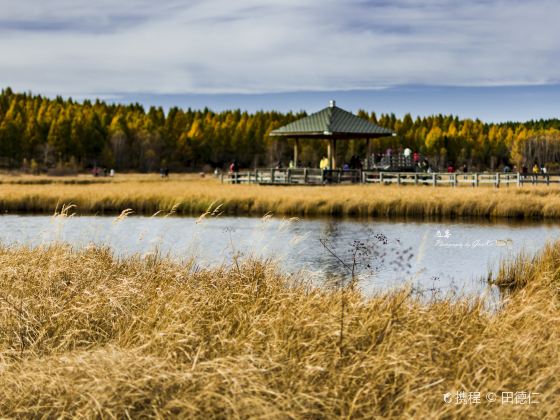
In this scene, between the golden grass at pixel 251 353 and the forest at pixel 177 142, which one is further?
the forest at pixel 177 142

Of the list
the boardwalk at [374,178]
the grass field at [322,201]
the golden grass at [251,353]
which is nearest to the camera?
the golden grass at [251,353]

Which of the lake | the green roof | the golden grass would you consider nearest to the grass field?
the lake

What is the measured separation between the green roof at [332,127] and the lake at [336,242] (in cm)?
1564

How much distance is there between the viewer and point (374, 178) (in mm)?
44281

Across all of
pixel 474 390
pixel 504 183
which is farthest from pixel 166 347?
pixel 504 183

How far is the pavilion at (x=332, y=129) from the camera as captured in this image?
44.0 meters

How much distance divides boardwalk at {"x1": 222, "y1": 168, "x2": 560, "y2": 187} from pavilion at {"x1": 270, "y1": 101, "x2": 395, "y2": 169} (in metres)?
1.56

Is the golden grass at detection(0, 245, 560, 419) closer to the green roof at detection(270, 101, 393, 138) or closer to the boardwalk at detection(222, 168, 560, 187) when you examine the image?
the boardwalk at detection(222, 168, 560, 187)

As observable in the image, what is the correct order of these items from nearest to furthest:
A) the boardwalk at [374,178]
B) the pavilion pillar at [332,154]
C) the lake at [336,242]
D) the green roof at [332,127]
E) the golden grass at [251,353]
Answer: the golden grass at [251,353] < the lake at [336,242] < the boardwalk at [374,178] < the green roof at [332,127] < the pavilion pillar at [332,154]

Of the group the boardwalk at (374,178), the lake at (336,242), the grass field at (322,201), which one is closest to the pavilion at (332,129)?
the boardwalk at (374,178)

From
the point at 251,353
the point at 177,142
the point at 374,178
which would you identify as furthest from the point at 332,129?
the point at 177,142

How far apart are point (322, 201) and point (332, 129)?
13.2 m

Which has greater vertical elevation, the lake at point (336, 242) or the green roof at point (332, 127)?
the green roof at point (332, 127)

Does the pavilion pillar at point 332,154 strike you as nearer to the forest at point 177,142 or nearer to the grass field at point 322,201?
the grass field at point 322,201
